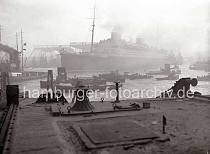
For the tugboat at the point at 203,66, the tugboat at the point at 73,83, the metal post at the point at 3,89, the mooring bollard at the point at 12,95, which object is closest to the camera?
the mooring bollard at the point at 12,95

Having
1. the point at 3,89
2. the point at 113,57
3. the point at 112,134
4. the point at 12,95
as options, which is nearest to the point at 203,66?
the point at 113,57

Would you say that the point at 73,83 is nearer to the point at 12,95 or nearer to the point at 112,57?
the point at 12,95

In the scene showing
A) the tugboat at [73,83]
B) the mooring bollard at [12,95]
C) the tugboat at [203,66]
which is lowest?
the tugboat at [73,83]

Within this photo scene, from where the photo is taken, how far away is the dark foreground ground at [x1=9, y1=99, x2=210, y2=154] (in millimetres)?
5117

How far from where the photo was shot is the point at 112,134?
593 cm

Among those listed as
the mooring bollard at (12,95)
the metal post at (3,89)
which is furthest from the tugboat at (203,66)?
the mooring bollard at (12,95)

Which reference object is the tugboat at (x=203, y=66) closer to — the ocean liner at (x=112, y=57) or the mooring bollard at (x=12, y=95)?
the ocean liner at (x=112, y=57)

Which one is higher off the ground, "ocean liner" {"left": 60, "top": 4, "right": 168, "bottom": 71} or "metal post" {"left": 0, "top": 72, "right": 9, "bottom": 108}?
"ocean liner" {"left": 60, "top": 4, "right": 168, "bottom": 71}

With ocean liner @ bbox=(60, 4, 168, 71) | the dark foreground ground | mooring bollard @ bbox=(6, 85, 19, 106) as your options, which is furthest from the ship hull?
the dark foreground ground

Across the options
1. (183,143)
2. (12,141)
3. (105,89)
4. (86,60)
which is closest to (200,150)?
(183,143)

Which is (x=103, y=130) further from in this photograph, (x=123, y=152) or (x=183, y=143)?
(x=183, y=143)

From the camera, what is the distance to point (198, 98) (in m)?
11.8

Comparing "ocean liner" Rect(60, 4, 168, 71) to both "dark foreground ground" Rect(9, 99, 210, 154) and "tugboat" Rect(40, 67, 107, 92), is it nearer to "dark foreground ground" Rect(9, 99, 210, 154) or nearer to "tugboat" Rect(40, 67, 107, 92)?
"tugboat" Rect(40, 67, 107, 92)

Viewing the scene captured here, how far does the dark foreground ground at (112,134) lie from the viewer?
5.12m
